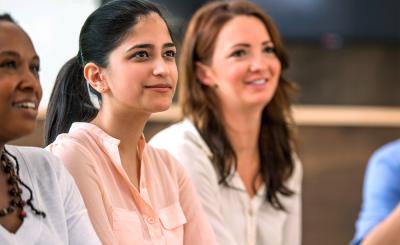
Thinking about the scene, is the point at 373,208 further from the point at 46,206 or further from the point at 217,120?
the point at 46,206

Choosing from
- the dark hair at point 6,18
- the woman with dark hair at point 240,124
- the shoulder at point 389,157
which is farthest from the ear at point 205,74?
the dark hair at point 6,18

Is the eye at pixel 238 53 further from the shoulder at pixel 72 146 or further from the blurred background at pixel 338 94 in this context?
the blurred background at pixel 338 94

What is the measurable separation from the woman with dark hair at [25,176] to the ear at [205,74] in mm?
1222

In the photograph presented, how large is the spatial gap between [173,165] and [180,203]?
0.28 ft

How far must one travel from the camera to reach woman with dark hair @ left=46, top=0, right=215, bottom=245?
1.72m

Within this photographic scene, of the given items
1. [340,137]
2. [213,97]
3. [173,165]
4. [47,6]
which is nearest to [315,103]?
[340,137]

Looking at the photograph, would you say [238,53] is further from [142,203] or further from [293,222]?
[142,203]

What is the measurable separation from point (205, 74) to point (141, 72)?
960 mm

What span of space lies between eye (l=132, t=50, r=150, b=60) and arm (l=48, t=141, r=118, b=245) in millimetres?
204

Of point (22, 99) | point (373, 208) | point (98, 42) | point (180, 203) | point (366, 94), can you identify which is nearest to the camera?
Result: point (22, 99)

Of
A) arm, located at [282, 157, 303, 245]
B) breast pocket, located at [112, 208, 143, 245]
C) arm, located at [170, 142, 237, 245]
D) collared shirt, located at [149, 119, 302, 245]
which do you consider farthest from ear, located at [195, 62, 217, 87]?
breast pocket, located at [112, 208, 143, 245]

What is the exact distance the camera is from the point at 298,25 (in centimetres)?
433

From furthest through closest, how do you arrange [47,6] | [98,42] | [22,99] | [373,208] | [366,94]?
[366,94], [47,6], [373,208], [98,42], [22,99]

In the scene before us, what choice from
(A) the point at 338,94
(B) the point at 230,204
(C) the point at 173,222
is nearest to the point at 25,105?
(C) the point at 173,222
